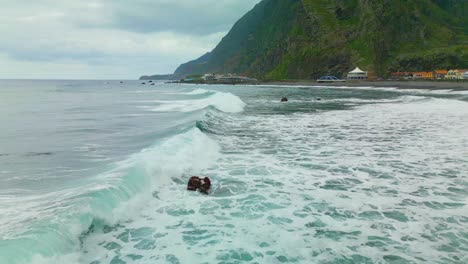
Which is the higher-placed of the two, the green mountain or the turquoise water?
the green mountain

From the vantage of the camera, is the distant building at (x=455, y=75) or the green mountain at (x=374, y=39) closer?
the distant building at (x=455, y=75)

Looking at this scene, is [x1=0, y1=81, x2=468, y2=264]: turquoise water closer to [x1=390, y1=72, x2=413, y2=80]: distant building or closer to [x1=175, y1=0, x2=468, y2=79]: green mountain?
[x1=390, y1=72, x2=413, y2=80]: distant building

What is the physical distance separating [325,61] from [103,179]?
160360 millimetres

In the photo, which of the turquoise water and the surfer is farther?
the surfer

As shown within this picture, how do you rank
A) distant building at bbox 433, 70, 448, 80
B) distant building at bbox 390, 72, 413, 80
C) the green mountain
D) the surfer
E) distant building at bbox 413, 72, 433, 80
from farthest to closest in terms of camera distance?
the green mountain, distant building at bbox 390, 72, 413, 80, distant building at bbox 413, 72, 433, 80, distant building at bbox 433, 70, 448, 80, the surfer

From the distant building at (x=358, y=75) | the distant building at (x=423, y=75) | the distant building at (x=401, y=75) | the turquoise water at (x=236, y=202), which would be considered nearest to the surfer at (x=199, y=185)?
the turquoise water at (x=236, y=202)

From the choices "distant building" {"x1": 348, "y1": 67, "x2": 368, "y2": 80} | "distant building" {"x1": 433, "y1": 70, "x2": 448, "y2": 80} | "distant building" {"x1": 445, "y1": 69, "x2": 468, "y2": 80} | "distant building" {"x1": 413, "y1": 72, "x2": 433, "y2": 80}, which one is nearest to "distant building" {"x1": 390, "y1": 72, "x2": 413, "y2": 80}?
"distant building" {"x1": 413, "y1": 72, "x2": 433, "y2": 80}

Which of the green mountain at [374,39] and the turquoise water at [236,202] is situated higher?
the green mountain at [374,39]

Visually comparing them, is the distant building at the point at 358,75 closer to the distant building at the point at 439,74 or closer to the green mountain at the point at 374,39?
the green mountain at the point at 374,39

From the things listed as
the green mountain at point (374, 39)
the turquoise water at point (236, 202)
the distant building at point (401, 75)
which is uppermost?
the green mountain at point (374, 39)

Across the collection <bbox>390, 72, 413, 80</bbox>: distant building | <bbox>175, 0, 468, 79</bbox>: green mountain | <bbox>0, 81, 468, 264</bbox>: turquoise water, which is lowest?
<bbox>0, 81, 468, 264</bbox>: turquoise water

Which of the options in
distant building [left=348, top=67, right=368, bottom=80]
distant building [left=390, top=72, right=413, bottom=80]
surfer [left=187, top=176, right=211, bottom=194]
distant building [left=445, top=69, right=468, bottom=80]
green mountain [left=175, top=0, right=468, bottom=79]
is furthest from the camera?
green mountain [left=175, top=0, right=468, bottom=79]

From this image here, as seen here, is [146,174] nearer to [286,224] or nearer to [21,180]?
[21,180]

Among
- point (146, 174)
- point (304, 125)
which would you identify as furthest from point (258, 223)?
point (304, 125)
